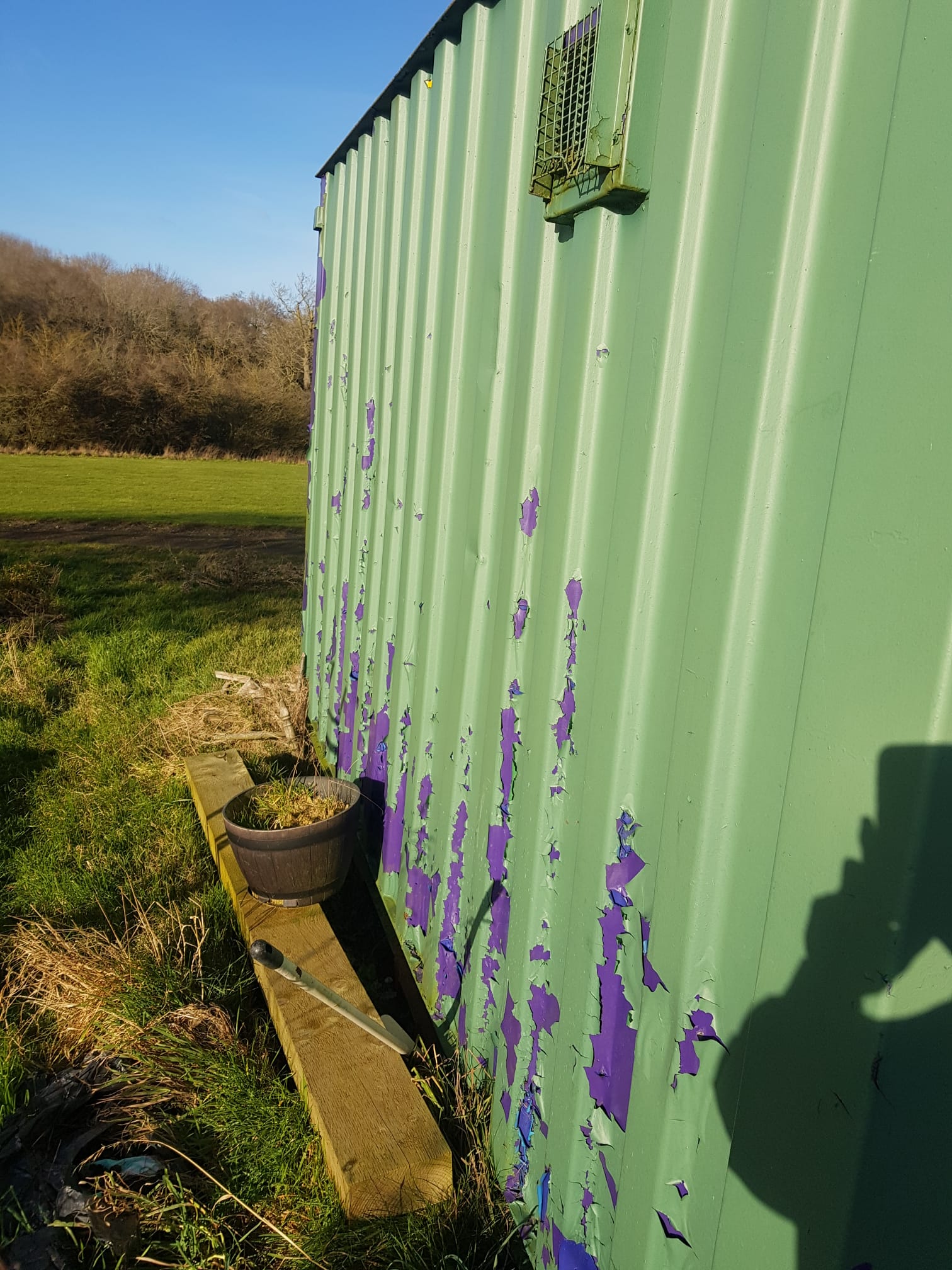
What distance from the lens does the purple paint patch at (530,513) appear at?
6.68ft

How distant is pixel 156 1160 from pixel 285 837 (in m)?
1.06

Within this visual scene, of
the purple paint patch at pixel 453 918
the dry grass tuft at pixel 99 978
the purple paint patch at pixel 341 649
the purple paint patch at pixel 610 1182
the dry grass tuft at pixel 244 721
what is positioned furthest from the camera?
the dry grass tuft at pixel 244 721

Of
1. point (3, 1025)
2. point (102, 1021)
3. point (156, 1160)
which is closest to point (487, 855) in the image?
point (156, 1160)

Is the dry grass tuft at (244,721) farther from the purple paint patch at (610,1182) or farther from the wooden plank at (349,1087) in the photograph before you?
the purple paint patch at (610,1182)

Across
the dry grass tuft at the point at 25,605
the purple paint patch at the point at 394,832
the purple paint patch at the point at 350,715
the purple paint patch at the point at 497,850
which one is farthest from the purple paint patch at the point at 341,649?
the dry grass tuft at the point at 25,605

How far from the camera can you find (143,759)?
194 inches

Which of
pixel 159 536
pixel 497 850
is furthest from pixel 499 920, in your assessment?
pixel 159 536

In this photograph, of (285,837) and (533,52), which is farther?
(285,837)

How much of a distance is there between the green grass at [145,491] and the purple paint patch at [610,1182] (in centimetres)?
1169

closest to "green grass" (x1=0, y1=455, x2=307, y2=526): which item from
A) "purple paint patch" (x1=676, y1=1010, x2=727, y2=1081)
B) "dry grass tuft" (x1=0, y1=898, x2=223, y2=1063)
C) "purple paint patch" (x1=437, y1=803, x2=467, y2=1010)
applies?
"dry grass tuft" (x1=0, y1=898, x2=223, y2=1063)

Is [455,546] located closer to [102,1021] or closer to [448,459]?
[448,459]

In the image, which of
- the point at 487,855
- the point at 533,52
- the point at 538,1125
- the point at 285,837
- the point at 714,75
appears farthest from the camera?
the point at 285,837

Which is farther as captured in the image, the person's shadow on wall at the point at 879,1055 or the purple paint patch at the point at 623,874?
the purple paint patch at the point at 623,874

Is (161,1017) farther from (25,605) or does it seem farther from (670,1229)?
(25,605)
